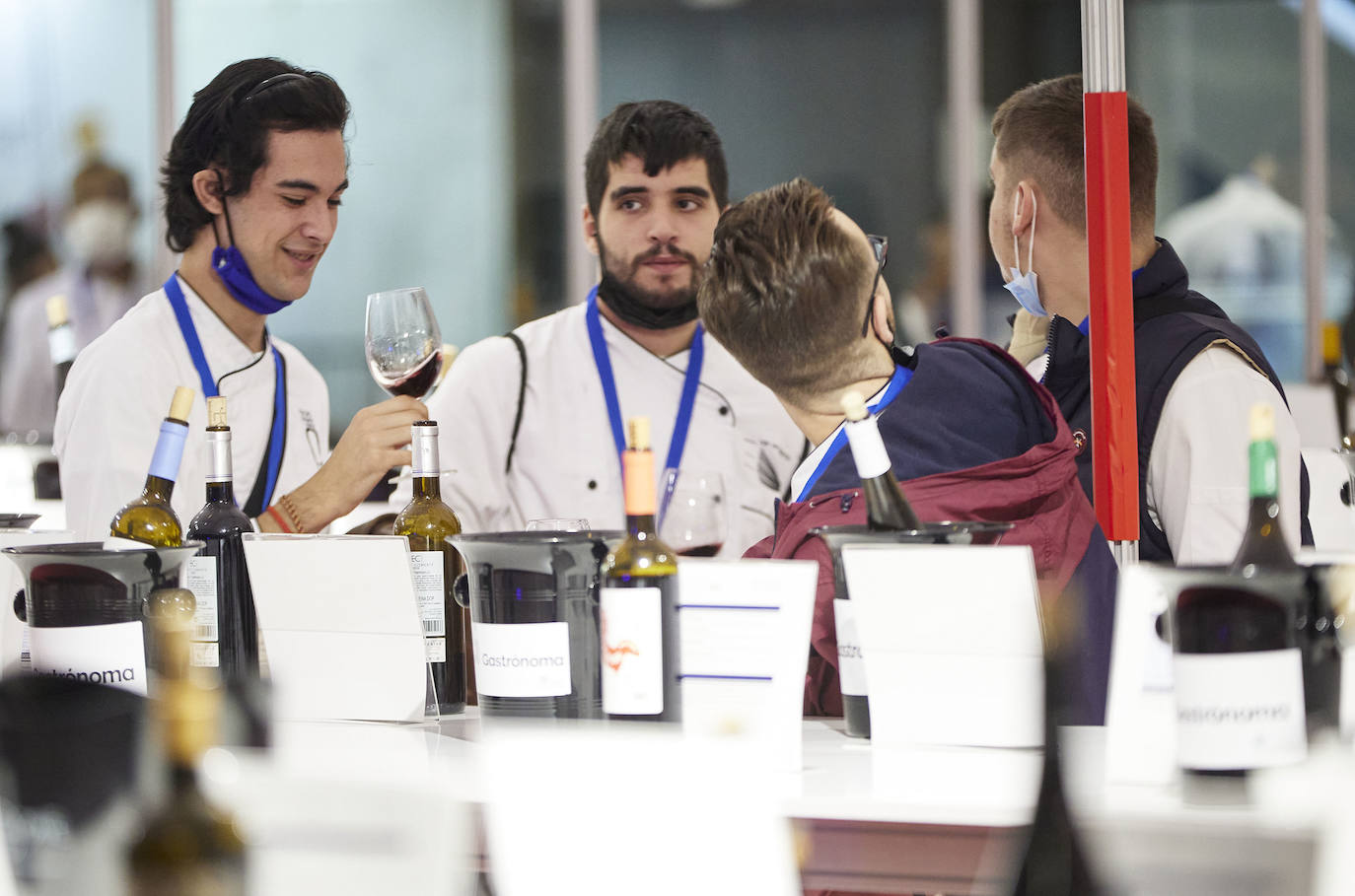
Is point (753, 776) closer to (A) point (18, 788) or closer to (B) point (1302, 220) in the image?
(A) point (18, 788)

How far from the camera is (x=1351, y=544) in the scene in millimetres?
2344

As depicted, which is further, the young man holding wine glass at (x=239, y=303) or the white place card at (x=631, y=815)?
the young man holding wine glass at (x=239, y=303)

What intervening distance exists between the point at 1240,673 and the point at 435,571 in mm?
863

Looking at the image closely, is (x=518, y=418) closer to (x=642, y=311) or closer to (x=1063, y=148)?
(x=642, y=311)

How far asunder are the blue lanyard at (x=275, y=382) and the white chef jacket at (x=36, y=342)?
2754 millimetres

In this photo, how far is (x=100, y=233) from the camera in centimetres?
567

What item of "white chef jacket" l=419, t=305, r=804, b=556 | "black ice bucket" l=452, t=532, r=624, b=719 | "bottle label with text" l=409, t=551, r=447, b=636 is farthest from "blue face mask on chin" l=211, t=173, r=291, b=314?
"black ice bucket" l=452, t=532, r=624, b=719

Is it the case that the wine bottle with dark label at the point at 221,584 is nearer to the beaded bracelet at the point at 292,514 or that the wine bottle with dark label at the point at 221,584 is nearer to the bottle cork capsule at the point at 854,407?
the beaded bracelet at the point at 292,514

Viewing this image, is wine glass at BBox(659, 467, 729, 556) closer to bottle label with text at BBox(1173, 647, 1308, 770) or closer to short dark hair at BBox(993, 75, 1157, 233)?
bottle label with text at BBox(1173, 647, 1308, 770)

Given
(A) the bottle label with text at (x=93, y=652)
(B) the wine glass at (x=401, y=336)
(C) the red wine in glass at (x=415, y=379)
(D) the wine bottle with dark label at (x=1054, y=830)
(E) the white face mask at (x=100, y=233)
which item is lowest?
(D) the wine bottle with dark label at (x=1054, y=830)

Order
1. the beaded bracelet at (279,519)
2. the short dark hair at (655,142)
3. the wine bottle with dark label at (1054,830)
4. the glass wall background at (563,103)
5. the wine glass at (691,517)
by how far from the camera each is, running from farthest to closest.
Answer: the glass wall background at (563,103) < the short dark hair at (655,142) < the beaded bracelet at (279,519) < the wine glass at (691,517) < the wine bottle with dark label at (1054,830)

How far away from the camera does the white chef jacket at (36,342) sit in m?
5.22

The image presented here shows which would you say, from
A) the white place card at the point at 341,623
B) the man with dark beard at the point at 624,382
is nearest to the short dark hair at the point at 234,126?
the man with dark beard at the point at 624,382

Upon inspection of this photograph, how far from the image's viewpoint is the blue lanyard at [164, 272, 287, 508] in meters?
2.36
